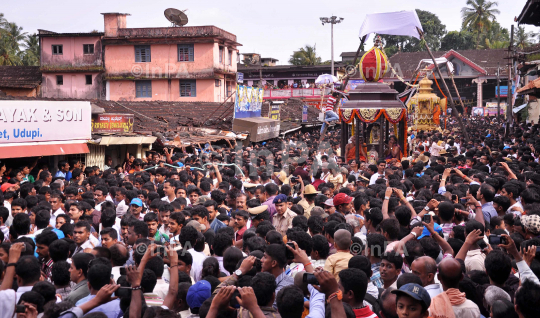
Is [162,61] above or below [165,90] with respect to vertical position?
Answer: above

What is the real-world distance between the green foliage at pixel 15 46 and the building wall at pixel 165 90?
15210 millimetres

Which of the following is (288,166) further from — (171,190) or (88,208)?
(88,208)

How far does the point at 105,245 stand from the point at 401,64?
57.9 m

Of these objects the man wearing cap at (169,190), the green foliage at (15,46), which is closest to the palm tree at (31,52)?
the green foliage at (15,46)

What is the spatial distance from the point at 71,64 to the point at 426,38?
178 ft

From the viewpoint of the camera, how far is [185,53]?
118ft

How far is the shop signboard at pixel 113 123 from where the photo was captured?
648 inches

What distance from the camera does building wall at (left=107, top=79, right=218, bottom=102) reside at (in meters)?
36.3

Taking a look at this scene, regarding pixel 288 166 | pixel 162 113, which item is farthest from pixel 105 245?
pixel 162 113

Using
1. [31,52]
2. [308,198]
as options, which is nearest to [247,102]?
[308,198]

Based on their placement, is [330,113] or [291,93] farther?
[291,93]

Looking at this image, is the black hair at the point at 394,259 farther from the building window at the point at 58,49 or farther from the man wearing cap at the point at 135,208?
the building window at the point at 58,49

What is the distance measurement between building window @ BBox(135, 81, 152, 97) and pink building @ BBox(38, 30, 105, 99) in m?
2.27

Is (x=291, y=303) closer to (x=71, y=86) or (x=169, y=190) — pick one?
(x=169, y=190)
